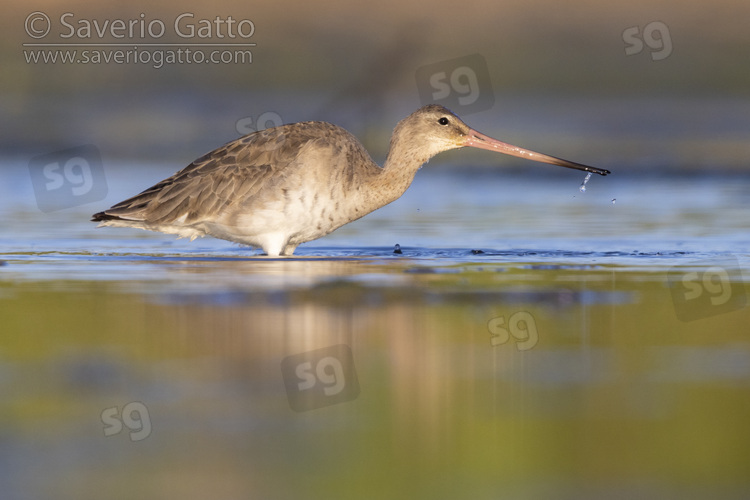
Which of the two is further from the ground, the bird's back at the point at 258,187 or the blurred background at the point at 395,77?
the blurred background at the point at 395,77

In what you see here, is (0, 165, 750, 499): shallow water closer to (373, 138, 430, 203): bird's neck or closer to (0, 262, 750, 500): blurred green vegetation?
(0, 262, 750, 500): blurred green vegetation

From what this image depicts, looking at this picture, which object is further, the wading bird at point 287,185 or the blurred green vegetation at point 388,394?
the wading bird at point 287,185

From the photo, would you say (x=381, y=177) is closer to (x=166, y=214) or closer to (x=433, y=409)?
(x=166, y=214)

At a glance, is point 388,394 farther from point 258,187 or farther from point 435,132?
point 435,132

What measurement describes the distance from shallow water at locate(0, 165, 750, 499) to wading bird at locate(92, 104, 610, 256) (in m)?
0.27

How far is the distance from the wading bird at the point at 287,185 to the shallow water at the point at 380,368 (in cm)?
27

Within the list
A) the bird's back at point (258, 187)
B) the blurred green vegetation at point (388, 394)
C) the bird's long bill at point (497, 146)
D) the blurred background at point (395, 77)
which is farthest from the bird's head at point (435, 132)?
the blurred background at point (395, 77)

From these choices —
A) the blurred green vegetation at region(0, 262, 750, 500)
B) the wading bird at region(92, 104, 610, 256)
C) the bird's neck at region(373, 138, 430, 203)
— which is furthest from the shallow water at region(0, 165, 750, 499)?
the bird's neck at region(373, 138, 430, 203)

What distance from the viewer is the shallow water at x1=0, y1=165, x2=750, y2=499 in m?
4.66

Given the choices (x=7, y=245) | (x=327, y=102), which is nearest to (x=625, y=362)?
(x=7, y=245)

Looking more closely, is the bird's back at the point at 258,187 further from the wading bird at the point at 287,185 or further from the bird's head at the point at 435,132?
the bird's head at the point at 435,132

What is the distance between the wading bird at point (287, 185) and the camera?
363 inches

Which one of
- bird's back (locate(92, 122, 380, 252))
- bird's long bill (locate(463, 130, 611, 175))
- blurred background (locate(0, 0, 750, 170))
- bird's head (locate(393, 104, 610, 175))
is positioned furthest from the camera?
blurred background (locate(0, 0, 750, 170))

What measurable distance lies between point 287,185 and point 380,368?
3.29 m
